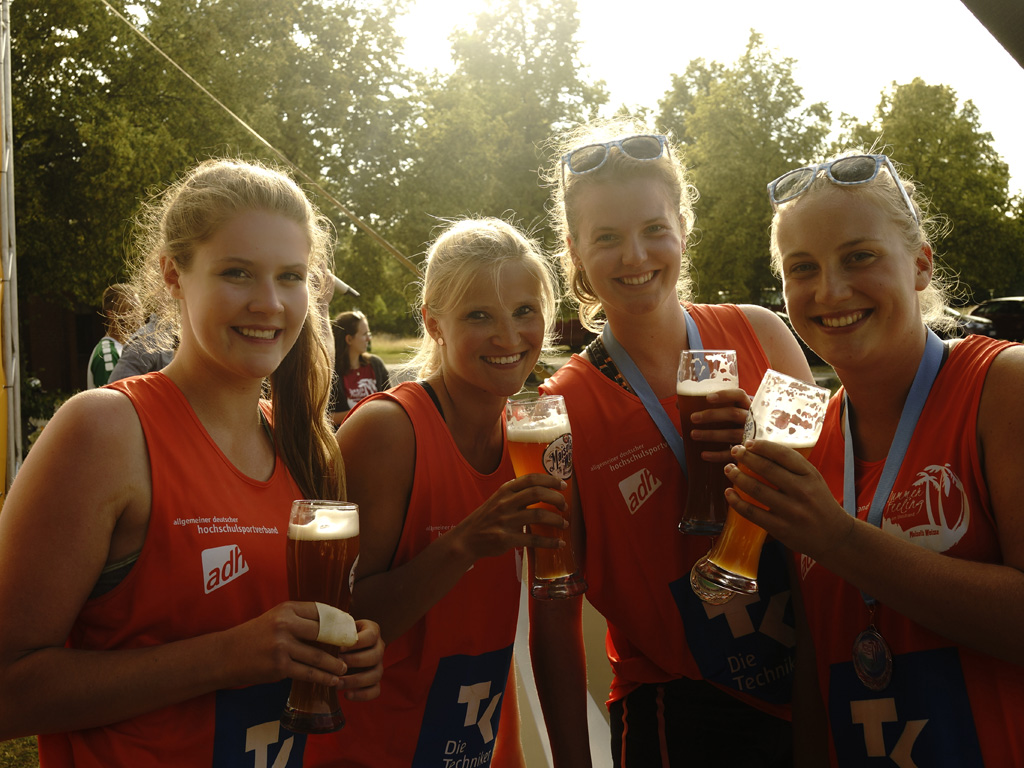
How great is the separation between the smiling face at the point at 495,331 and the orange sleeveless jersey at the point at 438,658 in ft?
0.57

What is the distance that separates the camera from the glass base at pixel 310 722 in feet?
5.44

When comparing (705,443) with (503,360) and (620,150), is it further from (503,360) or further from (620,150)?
(620,150)

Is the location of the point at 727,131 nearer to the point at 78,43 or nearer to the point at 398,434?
the point at 78,43

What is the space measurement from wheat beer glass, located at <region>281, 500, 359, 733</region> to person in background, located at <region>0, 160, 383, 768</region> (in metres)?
0.06

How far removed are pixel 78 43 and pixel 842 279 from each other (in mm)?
18586

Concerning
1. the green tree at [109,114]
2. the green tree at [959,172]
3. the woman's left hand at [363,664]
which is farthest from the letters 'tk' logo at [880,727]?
the green tree at [959,172]

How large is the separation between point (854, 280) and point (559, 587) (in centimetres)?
105

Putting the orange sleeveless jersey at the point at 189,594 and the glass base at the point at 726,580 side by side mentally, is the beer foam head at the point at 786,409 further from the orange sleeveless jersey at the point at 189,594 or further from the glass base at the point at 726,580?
the orange sleeveless jersey at the point at 189,594

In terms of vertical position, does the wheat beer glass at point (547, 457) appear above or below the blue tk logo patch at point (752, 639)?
above

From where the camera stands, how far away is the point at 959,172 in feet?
80.6

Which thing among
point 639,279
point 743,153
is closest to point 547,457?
point 639,279

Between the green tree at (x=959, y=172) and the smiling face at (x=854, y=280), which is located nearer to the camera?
the smiling face at (x=854, y=280)

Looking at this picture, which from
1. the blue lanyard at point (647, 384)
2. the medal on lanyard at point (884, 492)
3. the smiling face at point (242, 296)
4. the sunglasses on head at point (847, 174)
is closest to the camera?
the medal on lanyard at point (884, 492)

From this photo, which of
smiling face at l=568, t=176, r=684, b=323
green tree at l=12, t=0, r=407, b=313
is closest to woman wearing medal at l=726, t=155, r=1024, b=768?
smiling face at l=568, t=176, r=684, b=323
